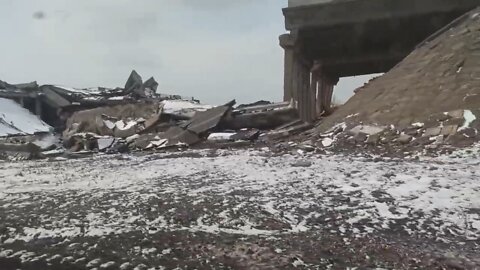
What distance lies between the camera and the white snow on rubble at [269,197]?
12.8ft

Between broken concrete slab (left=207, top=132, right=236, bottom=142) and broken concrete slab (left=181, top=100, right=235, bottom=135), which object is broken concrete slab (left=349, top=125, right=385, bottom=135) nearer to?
broken concrete slab (left=207, top=132, right=236, bottom=142)

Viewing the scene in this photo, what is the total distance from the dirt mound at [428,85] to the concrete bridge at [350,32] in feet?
3.42

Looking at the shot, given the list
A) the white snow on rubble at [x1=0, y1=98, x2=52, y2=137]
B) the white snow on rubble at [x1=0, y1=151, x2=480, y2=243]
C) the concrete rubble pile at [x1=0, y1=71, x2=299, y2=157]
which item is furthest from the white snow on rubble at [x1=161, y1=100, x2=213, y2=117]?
the white snow on rubble at [x1=0, y1=98, x2=52, y2=137]

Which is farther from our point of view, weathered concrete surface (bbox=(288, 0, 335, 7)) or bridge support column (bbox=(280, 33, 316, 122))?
bridge support column (bbox=(280, 33, 316, 122))

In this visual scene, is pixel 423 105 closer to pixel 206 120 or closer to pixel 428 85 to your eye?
pixel 428 85

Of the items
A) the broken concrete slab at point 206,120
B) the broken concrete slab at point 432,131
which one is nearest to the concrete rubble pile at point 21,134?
the broken concrete slab at point 206,120

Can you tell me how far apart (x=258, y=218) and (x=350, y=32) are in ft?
29.4

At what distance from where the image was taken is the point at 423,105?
27.1 feet

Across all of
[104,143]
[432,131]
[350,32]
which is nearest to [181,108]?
[104,143]

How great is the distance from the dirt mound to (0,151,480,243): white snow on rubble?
1.94 m

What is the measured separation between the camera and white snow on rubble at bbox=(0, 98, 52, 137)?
1798 cm

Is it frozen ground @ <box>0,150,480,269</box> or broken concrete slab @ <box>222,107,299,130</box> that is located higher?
Result: broken concrete slab @ <box>222,107,299,130</box>

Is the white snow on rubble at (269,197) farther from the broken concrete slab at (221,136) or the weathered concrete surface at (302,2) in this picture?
the weathered concrete surface at (302,2)

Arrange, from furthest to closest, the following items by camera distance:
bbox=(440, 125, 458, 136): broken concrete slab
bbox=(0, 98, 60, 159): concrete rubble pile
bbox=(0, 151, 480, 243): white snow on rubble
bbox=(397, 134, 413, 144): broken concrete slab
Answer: bbox=(0, 98, 60, 159): concrete rubble pile → bbox=(397, 134, 413, 144): broken concrete slab → bbox=(440, 125, 458, 136): broken concrete slab → bbox=(0, 151, 480, 243): white snow on rubble
